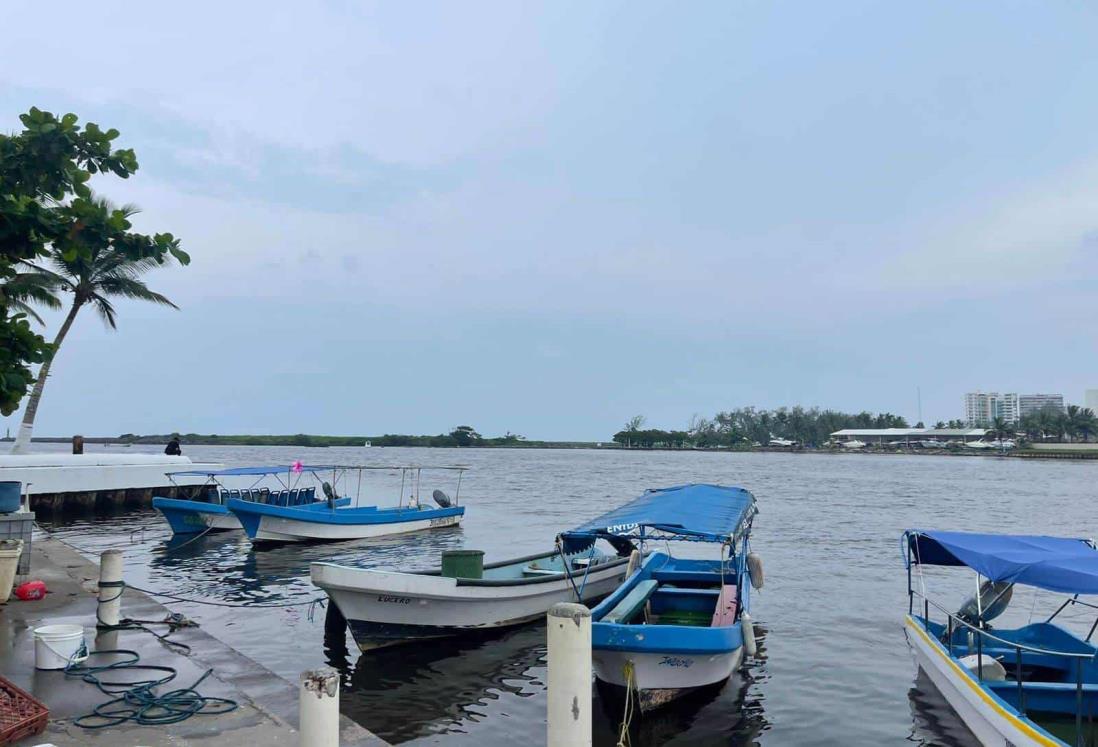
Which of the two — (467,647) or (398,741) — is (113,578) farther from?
(467,647)

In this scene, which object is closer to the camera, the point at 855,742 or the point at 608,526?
the point at 855,742

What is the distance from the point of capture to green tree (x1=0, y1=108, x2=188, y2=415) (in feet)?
23.0

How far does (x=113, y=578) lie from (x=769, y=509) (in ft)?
124

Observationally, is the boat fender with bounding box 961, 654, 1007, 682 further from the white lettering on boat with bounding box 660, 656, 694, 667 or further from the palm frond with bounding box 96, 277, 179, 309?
the palm frond with bounding box 96, 277, 179, 309

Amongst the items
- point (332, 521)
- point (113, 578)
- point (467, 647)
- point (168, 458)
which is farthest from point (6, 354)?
point (168, 458)

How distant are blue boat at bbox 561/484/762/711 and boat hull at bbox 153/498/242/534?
1735cm

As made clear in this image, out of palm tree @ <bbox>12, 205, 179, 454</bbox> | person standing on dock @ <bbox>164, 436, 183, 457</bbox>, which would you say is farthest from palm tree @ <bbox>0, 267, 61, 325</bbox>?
person standing on dock @ <bbox>164, 436, 183, 457</bbox>

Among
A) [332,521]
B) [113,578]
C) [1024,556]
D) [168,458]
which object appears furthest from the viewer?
[168,458]

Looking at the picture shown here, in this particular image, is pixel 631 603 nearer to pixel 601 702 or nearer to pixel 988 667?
pixel 601 702

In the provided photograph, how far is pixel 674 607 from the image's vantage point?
13.5 meters

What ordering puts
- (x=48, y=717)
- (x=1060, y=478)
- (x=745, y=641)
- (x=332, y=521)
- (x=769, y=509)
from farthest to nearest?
(x=1060, y=478)
(x=769, y=509)
(x=332, y=521)
(x=745, y=641)
(x=48, y=717)

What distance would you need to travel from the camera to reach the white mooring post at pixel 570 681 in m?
5.84

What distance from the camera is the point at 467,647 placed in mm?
13438

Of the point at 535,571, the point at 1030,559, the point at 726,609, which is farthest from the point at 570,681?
the point at 535,571
